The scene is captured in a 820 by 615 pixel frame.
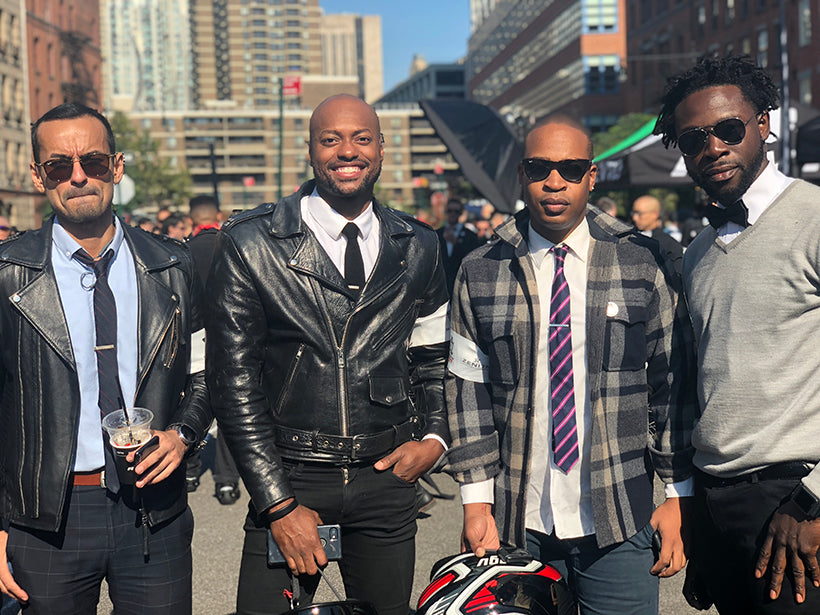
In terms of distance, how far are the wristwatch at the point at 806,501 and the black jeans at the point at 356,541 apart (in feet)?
4.14

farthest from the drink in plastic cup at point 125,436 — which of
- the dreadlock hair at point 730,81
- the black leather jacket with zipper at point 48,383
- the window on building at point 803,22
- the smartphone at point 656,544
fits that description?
the window on building at point 803,22

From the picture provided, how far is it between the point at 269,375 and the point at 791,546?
171cm

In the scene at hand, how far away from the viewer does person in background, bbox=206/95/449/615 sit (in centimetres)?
305

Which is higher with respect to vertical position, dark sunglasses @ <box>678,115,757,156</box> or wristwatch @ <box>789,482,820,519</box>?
dark sunglasses @ <box>678,115,757,156</box>

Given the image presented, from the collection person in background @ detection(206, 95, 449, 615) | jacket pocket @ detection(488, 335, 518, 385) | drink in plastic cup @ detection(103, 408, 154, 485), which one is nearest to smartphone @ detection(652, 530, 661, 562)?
jacket pocket @ detection(488, 335, 518, 385)

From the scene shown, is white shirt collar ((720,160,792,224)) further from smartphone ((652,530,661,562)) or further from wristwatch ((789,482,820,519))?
smartphone ((652,530,661,562))

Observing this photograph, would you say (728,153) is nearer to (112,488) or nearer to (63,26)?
(112,488)

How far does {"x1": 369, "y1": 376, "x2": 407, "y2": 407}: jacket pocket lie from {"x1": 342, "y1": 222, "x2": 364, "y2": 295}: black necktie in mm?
312

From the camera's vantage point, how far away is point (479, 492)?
3084mm

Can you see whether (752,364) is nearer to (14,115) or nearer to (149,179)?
(14,115)

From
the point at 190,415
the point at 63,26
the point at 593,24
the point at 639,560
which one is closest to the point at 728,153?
the point at 639,560

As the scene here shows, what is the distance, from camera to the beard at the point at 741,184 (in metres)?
2.92

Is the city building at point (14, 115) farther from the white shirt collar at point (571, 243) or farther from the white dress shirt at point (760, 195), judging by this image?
the white dress shirt at point (760, 195)

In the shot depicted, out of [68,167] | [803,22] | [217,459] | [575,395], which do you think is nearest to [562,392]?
[575,395]
